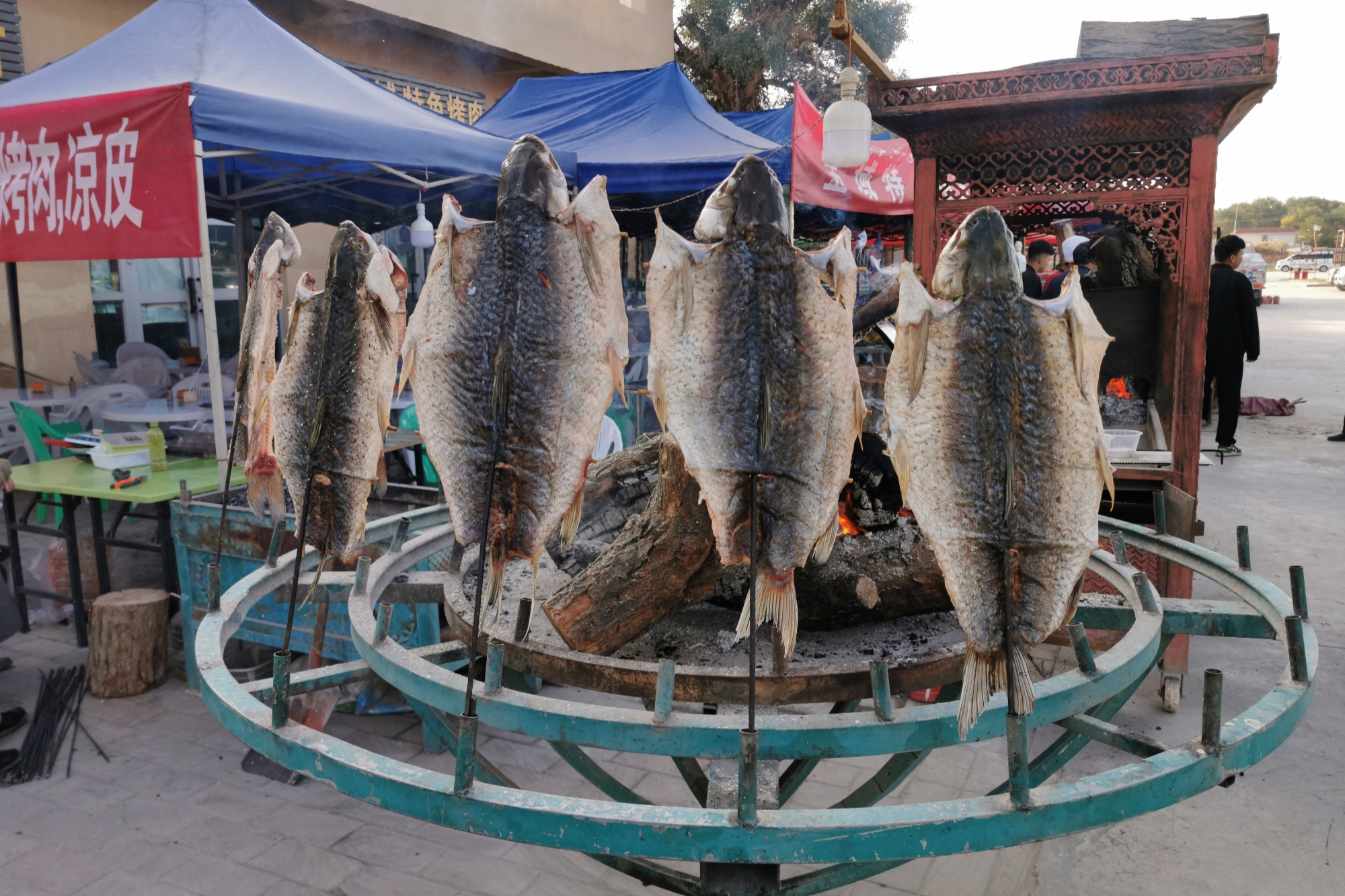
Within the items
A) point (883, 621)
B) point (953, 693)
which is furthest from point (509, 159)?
point (953, 693)

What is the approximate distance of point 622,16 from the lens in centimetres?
1574

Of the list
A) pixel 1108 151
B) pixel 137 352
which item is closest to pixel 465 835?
pixel 1108 151

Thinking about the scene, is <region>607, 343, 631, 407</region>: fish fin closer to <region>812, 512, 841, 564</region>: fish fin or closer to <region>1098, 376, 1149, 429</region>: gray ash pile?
<region>812, 512, 841, 564</region>: fish fin

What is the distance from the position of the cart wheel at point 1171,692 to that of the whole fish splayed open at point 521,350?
164 inches

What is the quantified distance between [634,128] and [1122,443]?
5.80m

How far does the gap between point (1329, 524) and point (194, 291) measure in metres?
11.6

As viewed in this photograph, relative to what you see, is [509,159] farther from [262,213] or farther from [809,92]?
[809,92]

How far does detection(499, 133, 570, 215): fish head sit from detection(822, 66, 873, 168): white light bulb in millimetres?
5791

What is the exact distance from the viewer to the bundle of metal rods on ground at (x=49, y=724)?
14.0ft

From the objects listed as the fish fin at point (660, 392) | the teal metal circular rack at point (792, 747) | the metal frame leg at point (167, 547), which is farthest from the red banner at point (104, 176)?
the fish fin at point (660, 392)

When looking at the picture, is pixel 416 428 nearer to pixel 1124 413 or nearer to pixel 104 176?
pixel 104 176

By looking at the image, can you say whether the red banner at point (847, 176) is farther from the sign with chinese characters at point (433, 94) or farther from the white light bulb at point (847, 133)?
the sign with chinese characters at point (433, 94)

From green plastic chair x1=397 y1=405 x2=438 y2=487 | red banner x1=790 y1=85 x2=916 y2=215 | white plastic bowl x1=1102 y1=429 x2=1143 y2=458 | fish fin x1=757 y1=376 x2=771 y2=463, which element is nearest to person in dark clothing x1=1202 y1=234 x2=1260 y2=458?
red banner x1=790 y1=85 x2=916 y2=215

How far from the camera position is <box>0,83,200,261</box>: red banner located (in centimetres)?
458
